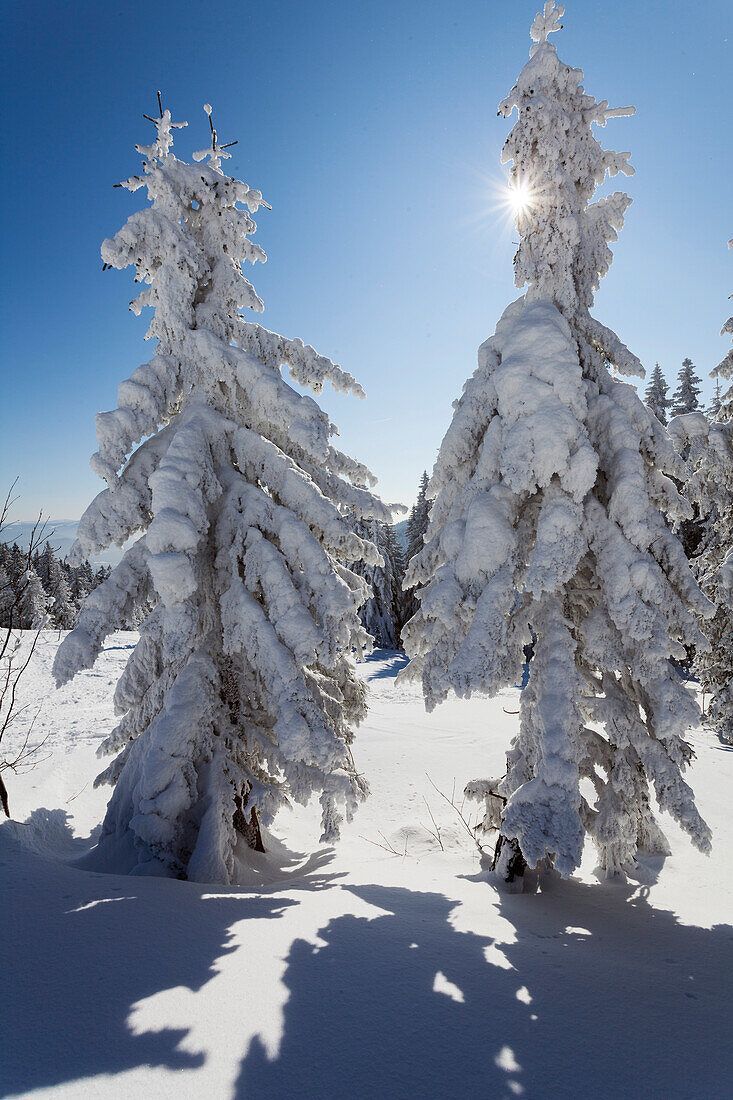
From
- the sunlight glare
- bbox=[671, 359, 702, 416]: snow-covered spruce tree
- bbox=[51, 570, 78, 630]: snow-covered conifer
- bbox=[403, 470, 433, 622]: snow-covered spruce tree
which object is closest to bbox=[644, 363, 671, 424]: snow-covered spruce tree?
bbox=[671, 359, 702, 416]: snow-covered spruce tree

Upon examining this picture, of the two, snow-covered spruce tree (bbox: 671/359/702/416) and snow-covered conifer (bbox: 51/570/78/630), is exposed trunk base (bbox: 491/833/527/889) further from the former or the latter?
snow-covered conifer (bbox: 51/570/78/630)

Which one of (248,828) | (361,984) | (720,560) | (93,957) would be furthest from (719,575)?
(93,957)

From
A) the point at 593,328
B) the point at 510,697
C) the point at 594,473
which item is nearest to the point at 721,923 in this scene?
the point at 594,473

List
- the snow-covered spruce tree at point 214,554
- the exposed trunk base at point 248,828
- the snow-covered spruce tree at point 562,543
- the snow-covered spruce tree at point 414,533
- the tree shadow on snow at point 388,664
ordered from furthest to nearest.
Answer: the snow-covered spruce tree at point 414,533 < the tree shadow on snow at point 388,664 < the exposed trunk base at point 248,828 < the snow-covered spruce tree at point 214,554 < the snow-covered spruce tree at point 562,543

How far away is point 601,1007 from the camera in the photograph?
11.6 feet

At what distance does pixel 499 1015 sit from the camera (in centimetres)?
332

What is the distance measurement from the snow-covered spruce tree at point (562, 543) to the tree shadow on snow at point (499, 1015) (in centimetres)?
103

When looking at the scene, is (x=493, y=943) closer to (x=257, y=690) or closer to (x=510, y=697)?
(x=257, y=690)

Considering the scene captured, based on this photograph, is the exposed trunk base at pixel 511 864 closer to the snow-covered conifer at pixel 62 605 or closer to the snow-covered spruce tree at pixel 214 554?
the snow-covered spruce tree at pixel 214 554

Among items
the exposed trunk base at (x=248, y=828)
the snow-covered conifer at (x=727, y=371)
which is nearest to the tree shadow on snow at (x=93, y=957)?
the exposed trunk base at (x=248, y=828)

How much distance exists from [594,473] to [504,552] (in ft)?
4.49

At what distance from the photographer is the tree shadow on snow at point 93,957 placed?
270 cm

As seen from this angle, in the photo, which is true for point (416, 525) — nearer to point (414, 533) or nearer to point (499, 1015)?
point (414, 533)

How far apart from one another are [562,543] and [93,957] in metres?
5.60
